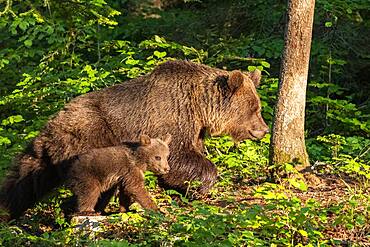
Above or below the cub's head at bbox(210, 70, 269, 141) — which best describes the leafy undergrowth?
below

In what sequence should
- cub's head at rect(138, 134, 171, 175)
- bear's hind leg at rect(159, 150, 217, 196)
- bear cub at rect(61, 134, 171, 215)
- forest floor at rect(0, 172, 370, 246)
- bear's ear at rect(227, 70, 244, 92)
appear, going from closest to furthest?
forest floor at rect(0, 172, 370, 246)
bear cub at rect(61, 134, 171, 215)
cub's head at rect(138, 134, 171, 175)
bear's hind leg at rect(159, 150, 217, 196)
bear's ear at rect(227, 70, 244, 92)

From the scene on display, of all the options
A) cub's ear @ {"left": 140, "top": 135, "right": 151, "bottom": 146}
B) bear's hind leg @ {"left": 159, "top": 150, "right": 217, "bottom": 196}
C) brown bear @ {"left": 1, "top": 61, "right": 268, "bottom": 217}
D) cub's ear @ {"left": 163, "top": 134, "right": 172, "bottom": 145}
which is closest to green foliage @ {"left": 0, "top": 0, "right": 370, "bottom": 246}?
bear's hind leg @ {"left": 159, "top": 150, "right": 217, "bottom": 196}

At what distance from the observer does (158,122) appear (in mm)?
8430

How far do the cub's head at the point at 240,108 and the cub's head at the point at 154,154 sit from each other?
1.30 meters

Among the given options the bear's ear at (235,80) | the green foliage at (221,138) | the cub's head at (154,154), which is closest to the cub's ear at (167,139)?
the cub's head at (154,154)

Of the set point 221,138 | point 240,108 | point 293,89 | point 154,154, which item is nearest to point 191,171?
point 154,154

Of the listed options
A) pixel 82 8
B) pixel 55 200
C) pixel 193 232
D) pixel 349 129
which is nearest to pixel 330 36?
pixel 349 129

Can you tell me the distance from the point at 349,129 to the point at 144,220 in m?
6.25

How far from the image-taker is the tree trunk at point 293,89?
805 centimetres

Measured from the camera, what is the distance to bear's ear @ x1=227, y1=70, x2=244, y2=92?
8.83 metres

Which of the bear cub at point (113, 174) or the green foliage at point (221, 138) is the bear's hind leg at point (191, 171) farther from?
the bear cub at point (113, 174)

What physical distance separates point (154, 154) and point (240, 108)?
190 centimetres

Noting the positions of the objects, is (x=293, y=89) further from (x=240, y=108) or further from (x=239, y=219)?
(x=239, y=219)

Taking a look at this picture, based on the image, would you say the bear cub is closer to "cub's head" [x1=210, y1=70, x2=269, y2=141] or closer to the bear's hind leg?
the bear's hind leg
